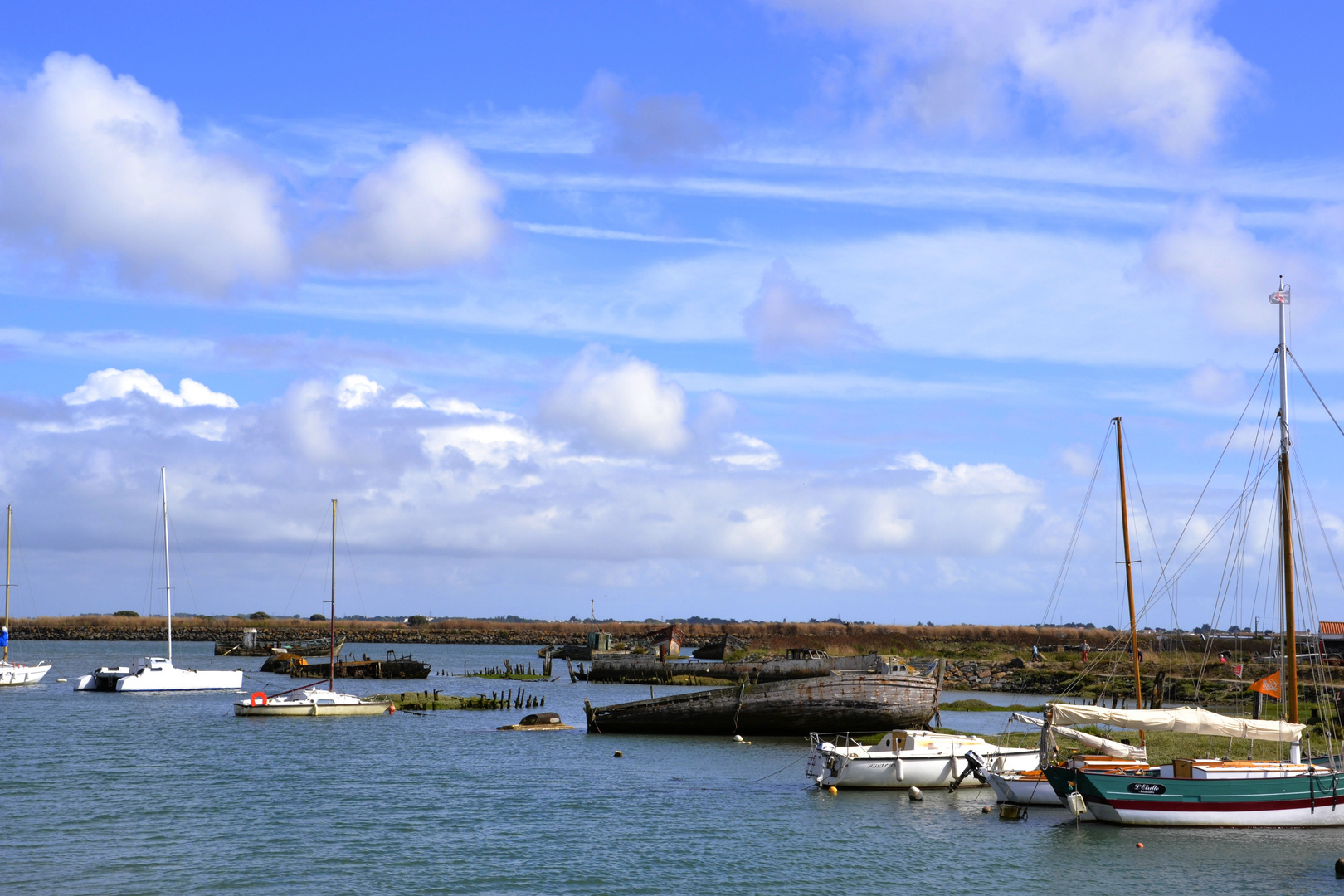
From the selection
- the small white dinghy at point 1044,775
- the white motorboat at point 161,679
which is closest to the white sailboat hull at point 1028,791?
the small white dinghy at point 1044,775

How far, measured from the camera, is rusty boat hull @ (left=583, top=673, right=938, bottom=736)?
2055 inches

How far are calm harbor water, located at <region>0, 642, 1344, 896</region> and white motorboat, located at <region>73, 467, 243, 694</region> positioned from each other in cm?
2898

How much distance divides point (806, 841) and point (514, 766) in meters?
18.0

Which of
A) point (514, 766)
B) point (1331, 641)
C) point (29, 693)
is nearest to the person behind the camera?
point (514, 766)

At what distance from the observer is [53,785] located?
41.4 m

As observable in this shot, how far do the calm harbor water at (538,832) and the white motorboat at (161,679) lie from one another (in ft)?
95.1

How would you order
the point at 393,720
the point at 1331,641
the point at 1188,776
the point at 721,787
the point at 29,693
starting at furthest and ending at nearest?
the point at 1331,641 < the point at 29,693 < the point at 393,720 < the point at 721,787 < the point at 1188,776

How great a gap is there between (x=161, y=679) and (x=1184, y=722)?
230 ft

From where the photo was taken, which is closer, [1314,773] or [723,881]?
[723,881]

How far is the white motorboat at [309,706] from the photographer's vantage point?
211ft

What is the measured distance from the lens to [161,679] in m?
83.1

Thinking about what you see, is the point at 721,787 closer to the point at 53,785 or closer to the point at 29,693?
the point at 53,785

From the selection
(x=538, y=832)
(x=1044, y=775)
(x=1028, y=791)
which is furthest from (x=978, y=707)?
(x=538, y=832)

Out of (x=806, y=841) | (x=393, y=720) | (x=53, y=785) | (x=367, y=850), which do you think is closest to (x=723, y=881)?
(x=806, y=841)
